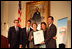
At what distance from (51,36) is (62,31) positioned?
0.41m

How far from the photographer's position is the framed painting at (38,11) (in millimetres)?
4662

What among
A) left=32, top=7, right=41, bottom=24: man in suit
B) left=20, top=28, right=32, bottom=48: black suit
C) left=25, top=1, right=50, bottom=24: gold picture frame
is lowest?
left=20, top=28, right=32, bottom=48: black suit

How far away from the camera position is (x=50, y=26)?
4.54 meters

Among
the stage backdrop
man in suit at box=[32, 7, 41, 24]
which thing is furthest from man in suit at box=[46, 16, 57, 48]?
man in suit at box=[32, 7, 41, 24]

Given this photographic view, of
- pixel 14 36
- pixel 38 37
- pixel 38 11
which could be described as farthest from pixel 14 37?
pixel 38 11

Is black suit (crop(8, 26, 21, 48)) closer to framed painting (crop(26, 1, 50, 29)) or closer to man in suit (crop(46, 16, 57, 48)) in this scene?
framed painting (crop(26, 1, 50, 29))

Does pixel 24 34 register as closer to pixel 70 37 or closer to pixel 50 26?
pixel 50 26

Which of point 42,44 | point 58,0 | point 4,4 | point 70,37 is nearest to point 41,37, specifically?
point 42,44

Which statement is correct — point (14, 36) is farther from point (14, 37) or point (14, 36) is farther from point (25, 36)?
point (25, 36)

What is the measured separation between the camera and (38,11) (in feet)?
15.8

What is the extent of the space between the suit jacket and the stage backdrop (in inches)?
5.4

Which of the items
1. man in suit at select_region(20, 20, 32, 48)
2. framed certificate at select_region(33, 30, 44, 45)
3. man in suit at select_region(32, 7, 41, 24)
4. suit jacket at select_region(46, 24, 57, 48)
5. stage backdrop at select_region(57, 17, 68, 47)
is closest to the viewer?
stage backdrop at select_region(57, 17, 68, 47)

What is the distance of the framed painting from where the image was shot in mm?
4662

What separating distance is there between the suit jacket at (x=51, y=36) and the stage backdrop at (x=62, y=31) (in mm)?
136
